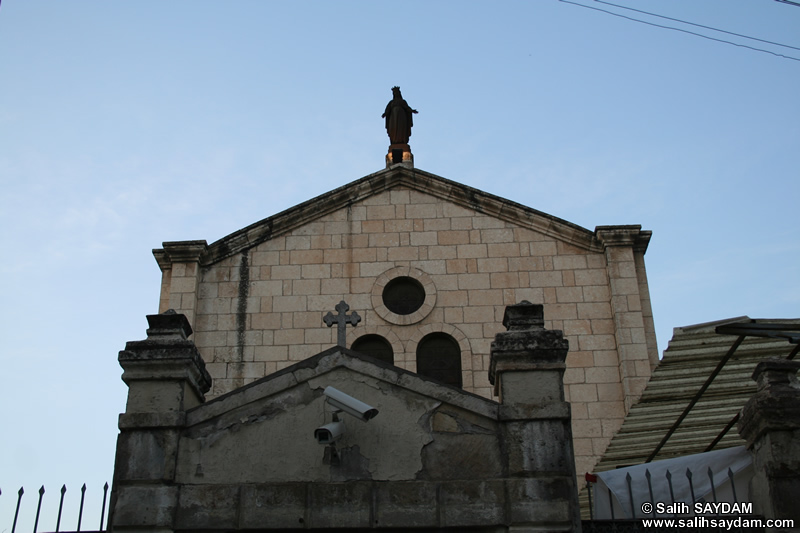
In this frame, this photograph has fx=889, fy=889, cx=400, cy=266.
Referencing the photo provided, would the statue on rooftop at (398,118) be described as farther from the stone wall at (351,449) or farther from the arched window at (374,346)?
the stone wall at (351,449)

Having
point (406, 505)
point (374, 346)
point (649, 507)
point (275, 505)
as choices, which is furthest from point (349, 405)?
point (374, 346)

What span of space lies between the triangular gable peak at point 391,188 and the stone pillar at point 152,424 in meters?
6.88

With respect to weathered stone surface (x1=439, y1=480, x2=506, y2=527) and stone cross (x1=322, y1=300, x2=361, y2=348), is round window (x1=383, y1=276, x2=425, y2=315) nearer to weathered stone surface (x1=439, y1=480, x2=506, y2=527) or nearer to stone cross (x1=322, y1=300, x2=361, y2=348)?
stone cross (x1=322, y1=300, x2=361, y2=348)

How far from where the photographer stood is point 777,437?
777 cm

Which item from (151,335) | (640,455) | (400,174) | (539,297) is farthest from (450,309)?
(151,335)

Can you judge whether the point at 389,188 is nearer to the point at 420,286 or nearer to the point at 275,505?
the point at 420,286

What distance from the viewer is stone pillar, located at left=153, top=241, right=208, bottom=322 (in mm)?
14625

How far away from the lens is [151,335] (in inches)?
328

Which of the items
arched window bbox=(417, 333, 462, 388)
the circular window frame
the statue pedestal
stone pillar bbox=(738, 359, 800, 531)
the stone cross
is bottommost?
stone pillar bbox=(738, 359, 800, 531)

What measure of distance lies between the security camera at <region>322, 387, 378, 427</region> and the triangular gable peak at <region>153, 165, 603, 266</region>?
7.77 metres

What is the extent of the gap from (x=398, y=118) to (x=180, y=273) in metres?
5.73

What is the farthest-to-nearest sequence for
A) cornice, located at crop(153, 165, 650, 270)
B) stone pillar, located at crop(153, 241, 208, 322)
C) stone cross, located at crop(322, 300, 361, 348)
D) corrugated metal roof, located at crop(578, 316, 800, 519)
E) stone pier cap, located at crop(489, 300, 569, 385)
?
cornice, located at crop(153, 165, 650, 270)
stone pillar, located at crop(153, 241, 208, 322)
stone cross, located at crop(322, 300, 361, 348)
corrugated metal roof, located at crop(578, 316, 800, 519)
stone pier cap, located at crop(489, 300, 569, 385)

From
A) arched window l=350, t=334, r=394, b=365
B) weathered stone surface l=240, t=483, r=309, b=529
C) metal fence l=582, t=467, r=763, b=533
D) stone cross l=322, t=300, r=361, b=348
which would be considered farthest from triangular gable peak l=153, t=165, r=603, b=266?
weathered stone surface l=240, t=483, r=309, b=529

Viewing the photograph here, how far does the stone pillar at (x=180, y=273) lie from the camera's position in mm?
14625
